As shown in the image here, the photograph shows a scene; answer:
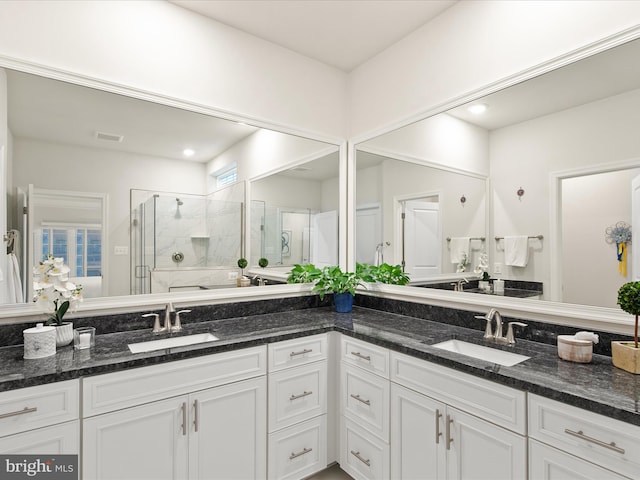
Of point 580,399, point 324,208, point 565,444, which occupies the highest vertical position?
point 324,208

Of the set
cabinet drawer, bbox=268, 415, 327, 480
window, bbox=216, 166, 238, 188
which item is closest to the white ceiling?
window, bbox=216, 166, 238, 188

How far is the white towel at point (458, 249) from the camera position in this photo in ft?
6.82

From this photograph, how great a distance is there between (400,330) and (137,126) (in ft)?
6.04

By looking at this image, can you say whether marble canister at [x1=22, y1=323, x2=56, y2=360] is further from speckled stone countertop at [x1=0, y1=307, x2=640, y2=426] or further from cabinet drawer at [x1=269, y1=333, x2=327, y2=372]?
cabinet drawer at [x1=269, y1=333, x2=327, y2=372]

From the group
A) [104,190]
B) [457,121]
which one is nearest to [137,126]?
[104,190]

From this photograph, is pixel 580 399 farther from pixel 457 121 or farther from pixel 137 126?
pixel 137 126

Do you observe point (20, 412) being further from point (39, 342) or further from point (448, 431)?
point (448, 431)

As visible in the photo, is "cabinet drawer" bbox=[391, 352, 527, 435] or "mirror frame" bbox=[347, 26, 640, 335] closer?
"cabinet drawer" bbox=[391, 352, 527, 435]

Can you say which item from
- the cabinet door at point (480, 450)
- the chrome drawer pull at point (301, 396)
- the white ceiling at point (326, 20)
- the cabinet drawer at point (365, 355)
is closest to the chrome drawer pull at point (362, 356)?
the cabinet drawer at point (365, 355)

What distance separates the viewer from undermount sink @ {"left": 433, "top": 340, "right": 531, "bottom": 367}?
1.59 m

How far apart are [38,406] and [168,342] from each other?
612 mm

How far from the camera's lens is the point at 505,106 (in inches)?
72.5

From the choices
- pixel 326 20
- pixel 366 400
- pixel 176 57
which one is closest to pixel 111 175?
pixel 176 57

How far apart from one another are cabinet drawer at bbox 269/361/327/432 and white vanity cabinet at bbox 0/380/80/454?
84cm
